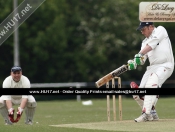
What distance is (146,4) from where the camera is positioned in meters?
11.8

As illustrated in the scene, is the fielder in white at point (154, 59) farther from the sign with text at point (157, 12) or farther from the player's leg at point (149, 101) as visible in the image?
the sign with text at point (157, 12)

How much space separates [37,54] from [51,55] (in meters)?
1.16

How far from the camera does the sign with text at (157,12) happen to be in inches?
468

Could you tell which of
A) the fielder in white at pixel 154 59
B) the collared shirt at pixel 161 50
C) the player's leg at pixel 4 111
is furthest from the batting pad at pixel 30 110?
the collared shirt at pixel 161 50

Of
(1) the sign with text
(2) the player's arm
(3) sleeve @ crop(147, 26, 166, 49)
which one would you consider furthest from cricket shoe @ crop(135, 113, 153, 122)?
(1) the sign with text

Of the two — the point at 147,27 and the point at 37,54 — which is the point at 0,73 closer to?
the point at 37,54

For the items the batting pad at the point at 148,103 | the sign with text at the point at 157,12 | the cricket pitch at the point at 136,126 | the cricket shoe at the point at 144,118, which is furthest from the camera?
the sign with text at the point at 157,12

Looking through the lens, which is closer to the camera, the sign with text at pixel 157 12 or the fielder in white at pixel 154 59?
the fielder in white at pixel 154 59

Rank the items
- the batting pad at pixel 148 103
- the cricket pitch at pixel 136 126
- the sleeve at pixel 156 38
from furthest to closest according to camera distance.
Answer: the sleeve at pixel 156 38 < the batting pad at pixel 148 103 < the cricket pitch at pixel 136 126

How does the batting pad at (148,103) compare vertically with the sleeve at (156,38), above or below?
below

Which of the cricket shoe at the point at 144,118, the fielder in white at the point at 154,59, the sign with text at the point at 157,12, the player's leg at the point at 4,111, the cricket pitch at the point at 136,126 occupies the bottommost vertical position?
the cricket pitch at the point at 136,126

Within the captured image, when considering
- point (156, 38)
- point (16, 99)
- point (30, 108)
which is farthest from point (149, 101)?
point (16, 99)

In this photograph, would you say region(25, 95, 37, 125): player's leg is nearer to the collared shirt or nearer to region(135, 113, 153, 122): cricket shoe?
region(135, 113, 153, 122): cricket shoe

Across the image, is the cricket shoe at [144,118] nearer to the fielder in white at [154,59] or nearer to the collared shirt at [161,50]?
the fielder in white at [154,59]
